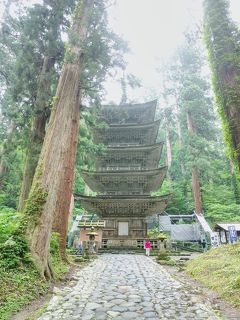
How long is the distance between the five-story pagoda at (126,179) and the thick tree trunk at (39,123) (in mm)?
9274

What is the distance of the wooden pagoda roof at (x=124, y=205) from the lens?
20.0 meters

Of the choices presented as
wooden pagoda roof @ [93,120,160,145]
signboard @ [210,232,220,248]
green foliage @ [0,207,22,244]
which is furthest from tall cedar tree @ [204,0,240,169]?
wooden pagoda roof @ [93,120,160,145]

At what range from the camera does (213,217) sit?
2586 centimetres

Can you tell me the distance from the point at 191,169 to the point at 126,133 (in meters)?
7.65

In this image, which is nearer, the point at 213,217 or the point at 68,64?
the point at 68,64

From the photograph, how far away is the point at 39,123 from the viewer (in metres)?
10.4

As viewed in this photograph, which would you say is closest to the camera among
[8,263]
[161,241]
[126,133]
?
[8,263]

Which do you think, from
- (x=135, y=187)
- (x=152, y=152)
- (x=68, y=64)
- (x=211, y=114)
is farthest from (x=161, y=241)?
(x=211, y=114)

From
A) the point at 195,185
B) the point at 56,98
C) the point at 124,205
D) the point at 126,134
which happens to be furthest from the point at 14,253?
the point at 195,185

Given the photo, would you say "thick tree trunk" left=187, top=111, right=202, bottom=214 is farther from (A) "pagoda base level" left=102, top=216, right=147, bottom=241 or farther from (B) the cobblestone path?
(B) the cobblestone path

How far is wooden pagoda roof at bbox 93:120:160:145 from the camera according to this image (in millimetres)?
22594

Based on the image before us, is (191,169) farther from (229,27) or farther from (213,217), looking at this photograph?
(229,27)

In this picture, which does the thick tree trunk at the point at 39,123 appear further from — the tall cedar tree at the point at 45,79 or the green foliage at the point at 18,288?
the green foliage at the point at 18,288

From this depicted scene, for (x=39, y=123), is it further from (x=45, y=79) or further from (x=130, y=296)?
(x=130, y=296)
